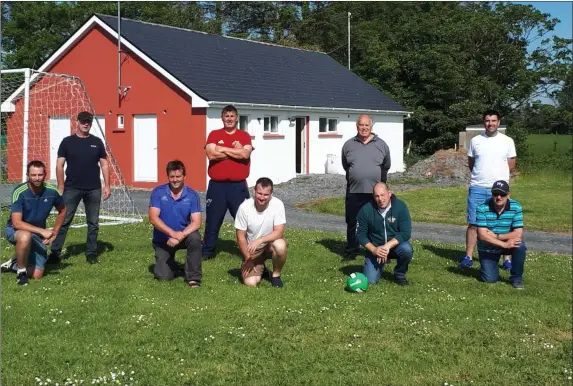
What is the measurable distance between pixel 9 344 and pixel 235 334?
5.73 ft

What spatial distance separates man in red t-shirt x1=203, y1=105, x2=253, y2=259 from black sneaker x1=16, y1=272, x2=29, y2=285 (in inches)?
91.8

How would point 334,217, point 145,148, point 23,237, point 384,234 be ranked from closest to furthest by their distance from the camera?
point 23,237
point 384,234
point 334,217
point 145,148

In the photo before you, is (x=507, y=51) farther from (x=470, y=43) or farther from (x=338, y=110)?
(x=338, y=110)

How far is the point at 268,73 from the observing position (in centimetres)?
2597

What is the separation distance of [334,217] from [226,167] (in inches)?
266

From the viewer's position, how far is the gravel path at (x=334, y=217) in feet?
36.3

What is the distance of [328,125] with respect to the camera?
26.9 metres

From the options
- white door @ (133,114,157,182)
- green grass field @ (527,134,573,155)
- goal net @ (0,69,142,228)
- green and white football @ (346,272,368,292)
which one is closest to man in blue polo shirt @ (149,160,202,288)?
green and white football @ (346,272,368,292)

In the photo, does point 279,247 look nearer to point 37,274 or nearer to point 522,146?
point 37,274

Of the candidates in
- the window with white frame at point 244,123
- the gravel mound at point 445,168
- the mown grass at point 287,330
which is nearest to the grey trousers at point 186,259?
the mown grass at point 287,330

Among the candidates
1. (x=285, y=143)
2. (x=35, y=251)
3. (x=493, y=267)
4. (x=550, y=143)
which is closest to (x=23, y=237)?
(x=35, y=251)

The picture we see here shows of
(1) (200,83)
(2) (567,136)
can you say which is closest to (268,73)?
(1) (200,83)

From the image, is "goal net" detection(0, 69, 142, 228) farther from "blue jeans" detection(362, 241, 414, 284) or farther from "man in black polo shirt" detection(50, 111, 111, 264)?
"blue jeans" detection(362, 241, 414, 284)

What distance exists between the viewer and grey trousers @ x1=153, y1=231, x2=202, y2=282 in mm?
7422
